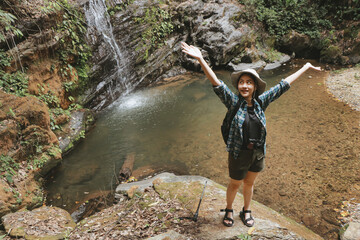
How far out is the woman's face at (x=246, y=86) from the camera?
2176 millimetres

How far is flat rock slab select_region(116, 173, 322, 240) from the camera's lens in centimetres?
254

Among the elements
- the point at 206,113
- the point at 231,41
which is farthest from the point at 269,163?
the point at 231,41

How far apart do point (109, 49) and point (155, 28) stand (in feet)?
9.99

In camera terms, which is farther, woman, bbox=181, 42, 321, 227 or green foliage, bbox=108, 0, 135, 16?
green foliage, bbox=108, 0, 135, 16

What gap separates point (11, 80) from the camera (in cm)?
584

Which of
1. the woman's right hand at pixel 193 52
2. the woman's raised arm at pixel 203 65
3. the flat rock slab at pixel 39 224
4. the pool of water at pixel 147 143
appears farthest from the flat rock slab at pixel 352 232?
the flat rock slab at pixel 39 224

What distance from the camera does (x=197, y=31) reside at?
11.9m

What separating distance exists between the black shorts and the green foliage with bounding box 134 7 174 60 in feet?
31.3

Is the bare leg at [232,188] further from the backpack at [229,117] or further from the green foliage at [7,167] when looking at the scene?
the green foliage at [7,167]

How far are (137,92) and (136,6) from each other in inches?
175

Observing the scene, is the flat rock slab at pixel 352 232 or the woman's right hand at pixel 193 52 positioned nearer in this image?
Result: the woman's right hand at pixel 193 52

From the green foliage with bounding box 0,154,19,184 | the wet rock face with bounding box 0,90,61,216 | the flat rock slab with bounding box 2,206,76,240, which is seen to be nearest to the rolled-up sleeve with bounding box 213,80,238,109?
the flat rock slab with bounding box 2,206,76,240

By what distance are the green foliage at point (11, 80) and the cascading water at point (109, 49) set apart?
2.95m

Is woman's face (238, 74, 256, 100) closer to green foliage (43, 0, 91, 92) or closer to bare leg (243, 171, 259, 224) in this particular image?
bare leg (243, 171, 259, 224)
